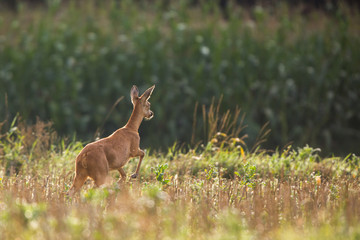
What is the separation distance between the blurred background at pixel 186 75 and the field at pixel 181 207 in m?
3.58

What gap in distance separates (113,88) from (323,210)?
7.11 m

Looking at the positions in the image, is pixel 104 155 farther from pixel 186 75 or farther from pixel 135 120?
pixel 186 75

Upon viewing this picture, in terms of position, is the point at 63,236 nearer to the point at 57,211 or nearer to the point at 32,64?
the point at 57,211

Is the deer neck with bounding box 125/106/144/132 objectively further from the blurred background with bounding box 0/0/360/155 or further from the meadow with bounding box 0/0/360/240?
the blurred background with bounding box 0/0/360/155

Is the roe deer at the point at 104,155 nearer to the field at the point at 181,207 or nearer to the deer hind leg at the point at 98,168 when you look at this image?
the deer hind leg at the point at 98,168

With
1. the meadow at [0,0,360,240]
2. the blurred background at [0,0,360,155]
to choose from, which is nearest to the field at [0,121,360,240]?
the meadow at [0,0,360,240]

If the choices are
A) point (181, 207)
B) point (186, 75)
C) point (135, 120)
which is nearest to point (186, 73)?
point (186, 75)

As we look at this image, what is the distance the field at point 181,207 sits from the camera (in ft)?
11.5

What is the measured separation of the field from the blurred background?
3580mm

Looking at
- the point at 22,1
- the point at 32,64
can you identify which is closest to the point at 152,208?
the point at 32,64

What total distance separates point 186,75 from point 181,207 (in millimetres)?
7107

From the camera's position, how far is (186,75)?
11258 millimetres

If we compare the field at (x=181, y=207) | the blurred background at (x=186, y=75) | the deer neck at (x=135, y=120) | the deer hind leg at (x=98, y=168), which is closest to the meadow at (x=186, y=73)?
the blurred background at (x=186, y=75)

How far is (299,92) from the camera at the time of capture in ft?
37.2
